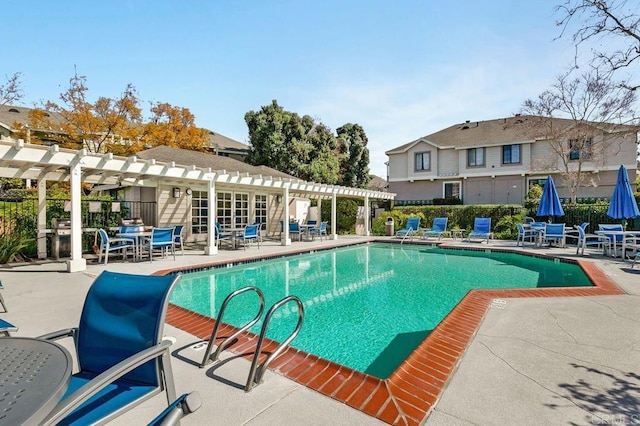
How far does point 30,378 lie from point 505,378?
10.5 feet

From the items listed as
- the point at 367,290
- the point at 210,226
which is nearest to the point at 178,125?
the point at 210,226

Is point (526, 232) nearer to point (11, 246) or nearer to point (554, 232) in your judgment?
point (554, 232)

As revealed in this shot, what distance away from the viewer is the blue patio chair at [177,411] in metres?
1.25

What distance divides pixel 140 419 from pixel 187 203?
12395 mm

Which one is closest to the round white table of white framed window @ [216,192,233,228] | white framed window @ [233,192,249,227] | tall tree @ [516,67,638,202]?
white framed window @ [216,192,233,228]

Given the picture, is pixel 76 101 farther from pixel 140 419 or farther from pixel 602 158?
pixel 602 158

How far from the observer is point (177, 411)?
4.25ft

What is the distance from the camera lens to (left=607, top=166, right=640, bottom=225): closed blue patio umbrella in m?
10.1

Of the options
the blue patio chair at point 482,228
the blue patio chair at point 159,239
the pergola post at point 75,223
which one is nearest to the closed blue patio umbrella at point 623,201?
the blue patio chair at point 482,228

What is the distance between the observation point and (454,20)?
9.55 m

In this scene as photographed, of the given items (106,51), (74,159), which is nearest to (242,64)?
(106,51)

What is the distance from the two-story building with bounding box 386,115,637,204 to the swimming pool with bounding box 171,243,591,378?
14167mm

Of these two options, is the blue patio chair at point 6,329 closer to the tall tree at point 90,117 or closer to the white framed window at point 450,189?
the tall tree at point 90,117

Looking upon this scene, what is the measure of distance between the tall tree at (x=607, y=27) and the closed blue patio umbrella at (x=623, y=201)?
293 centimetres
